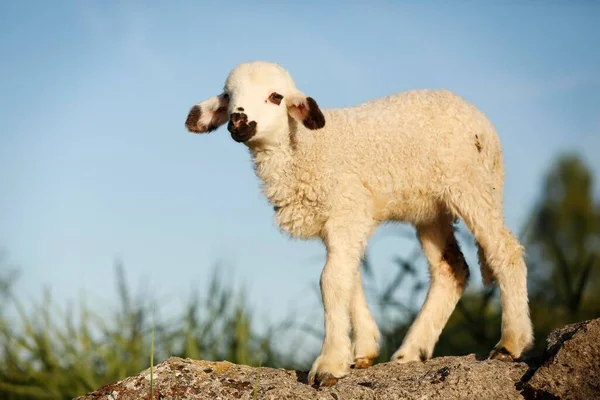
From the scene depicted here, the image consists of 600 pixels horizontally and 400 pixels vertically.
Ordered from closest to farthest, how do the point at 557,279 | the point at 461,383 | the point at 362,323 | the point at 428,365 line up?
the point at 461,383, the point at 428,365, the point at 362,323, the point at 557,279

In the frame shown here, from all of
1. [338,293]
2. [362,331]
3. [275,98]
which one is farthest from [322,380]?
[275,98]

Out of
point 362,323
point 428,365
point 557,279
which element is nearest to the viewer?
point 428,365

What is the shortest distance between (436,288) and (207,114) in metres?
2.39

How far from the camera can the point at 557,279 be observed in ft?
27.9

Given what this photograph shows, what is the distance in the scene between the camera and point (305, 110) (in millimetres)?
6672

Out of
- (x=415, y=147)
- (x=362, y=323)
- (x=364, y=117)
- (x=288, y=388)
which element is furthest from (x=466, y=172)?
(x=288, y=388)

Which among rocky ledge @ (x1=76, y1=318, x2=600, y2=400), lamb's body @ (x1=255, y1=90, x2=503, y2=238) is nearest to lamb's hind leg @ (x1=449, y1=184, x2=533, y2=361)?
lamb's body @ (x1=255, y1=90, x2=503, y2=238)

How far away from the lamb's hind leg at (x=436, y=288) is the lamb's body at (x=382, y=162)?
1.25ft

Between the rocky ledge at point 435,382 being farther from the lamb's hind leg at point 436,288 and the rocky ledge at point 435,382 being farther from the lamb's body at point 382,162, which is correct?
the lamb's body at point 382,162

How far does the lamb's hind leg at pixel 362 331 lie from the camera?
270 inches

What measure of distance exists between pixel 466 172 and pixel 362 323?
147 centimetres

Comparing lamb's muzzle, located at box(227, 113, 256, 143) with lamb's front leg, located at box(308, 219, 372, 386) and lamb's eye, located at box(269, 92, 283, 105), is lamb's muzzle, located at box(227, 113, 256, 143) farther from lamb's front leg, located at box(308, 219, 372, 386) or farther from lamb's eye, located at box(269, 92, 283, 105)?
lamb's front leg, located at box(308, 219, 372, 386)

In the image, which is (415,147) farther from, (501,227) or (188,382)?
(188,382)

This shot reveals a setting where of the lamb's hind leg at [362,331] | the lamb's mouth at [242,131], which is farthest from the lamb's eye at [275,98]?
the lamb's hind leg at [362,331]
